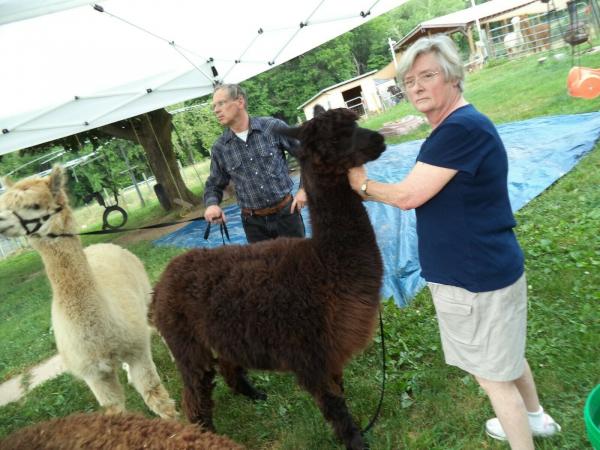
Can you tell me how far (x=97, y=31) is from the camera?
19.7ft

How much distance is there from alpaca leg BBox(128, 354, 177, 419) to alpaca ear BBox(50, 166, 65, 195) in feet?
4.50

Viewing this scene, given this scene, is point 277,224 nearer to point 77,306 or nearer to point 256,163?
point 256,163

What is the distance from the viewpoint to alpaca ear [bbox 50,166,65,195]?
3006 millimetres

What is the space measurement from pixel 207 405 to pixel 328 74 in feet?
146

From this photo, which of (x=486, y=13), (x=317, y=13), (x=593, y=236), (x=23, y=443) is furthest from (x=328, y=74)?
(x=23, y=443)

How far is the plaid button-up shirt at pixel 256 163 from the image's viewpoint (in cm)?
362

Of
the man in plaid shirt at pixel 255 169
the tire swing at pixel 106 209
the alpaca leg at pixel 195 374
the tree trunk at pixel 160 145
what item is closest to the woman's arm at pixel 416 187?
the alpaca leg at pixel 195 374

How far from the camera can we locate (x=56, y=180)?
3029 millimetres

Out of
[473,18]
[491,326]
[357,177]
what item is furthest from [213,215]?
[473,18]

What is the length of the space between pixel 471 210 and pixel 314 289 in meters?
0.92

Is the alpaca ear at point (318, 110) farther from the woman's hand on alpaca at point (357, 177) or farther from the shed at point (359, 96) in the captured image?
the shed at point (359, 96)

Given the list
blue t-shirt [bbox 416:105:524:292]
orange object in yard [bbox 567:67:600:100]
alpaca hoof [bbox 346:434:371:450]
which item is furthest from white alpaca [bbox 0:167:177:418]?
orange object in yard [bbox 567:67:600:100]

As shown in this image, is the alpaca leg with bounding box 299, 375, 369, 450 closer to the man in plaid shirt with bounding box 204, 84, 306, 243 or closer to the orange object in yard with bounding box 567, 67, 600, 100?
the man in plaid shirt with bounding box 204, 84, 306, 243

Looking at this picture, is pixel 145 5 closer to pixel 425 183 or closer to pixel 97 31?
pixel 97 31
